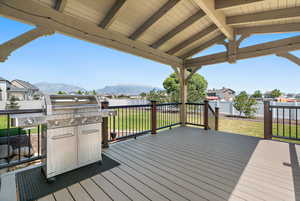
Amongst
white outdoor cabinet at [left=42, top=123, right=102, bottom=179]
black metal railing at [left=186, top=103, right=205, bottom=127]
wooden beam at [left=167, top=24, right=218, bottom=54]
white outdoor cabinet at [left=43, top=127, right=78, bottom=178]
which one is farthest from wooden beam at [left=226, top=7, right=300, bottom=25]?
white outdoor cabinet at [left=43, top=127, right=78, bottom=178]

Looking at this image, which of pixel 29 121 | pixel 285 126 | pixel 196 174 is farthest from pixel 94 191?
pixel 285 126

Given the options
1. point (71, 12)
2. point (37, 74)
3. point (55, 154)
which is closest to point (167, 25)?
point (71, 12)

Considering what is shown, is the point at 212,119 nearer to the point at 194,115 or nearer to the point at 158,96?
the point at 194,115

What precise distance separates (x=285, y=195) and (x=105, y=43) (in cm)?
386

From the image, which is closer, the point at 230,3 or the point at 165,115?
the point at 230,3

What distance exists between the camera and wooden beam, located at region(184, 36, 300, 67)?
11.4 ft

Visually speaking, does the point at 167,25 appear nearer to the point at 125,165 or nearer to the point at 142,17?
the point at 142,17

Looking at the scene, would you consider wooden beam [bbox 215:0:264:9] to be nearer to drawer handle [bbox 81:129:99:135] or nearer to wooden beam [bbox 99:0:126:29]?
wooden beam [bbox 99:0:126:29]

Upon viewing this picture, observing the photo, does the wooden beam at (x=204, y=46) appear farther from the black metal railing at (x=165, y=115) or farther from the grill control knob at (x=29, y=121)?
the grill control knob at (x=29, y=121)

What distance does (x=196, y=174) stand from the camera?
2096 mm

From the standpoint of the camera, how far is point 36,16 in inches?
88.0

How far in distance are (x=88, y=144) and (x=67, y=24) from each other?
2.19 meters

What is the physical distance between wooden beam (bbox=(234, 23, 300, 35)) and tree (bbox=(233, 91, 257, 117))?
8155mm

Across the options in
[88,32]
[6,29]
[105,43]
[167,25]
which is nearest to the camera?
[88,32]
